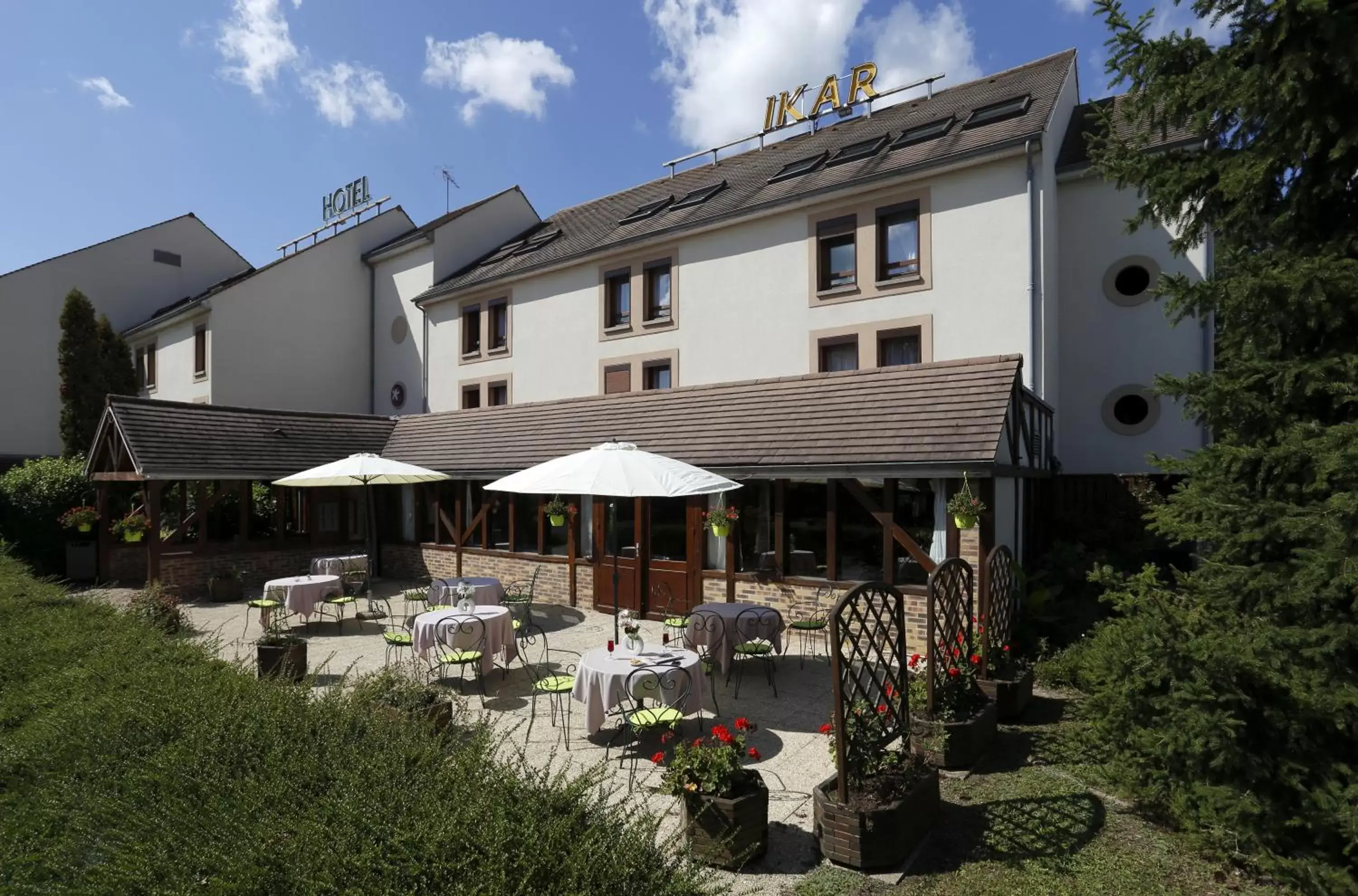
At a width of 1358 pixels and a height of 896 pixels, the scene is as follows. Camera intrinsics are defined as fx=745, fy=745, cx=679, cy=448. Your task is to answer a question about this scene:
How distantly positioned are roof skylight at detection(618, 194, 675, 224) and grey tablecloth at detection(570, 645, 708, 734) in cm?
1606

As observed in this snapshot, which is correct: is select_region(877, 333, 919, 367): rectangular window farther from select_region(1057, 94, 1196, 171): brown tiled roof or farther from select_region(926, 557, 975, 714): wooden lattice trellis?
select_region(926, 557, 975, 714): wooden lattice trellis

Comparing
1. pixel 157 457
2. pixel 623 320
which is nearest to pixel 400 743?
pixel 157 457

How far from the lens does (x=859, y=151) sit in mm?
17812

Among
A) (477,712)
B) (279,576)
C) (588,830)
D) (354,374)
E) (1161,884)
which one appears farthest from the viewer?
(354,374)

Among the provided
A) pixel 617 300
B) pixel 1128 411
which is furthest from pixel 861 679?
pixel 617 300

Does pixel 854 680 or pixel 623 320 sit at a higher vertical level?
pixel 623 320

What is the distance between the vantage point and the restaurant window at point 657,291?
18.9 m

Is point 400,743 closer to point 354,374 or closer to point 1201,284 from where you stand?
point 1201,284

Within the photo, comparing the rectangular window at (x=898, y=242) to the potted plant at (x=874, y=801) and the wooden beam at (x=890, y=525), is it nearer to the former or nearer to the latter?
the wooden beam at (x=890, y=525)

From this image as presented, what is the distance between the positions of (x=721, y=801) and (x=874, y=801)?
0.97 meters

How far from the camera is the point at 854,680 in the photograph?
4.97 metres

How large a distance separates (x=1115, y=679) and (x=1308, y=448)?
1817mm

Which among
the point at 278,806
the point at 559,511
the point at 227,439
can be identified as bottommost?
the point at 278,806

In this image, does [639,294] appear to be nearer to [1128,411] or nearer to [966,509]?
[1128,411]
